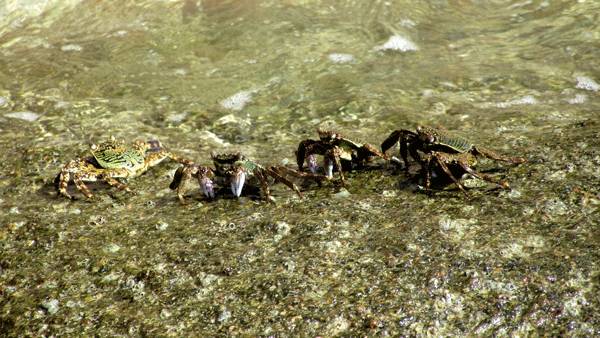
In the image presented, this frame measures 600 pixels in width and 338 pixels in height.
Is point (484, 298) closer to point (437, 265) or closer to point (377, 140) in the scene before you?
→ point (437, 265)

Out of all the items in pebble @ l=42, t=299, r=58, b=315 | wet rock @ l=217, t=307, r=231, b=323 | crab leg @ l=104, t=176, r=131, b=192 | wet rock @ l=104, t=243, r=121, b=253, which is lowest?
crab leg @ l=104, t=176, r=131, b=192

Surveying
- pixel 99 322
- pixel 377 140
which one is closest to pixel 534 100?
pixel 377 140

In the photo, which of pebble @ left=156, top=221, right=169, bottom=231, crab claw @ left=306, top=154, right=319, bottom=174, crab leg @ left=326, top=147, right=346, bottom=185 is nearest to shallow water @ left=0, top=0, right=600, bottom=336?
pebble @ left=156, top=221, right=169, bottom=231

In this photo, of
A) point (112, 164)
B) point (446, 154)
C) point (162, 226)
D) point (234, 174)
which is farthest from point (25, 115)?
point (446, 154)

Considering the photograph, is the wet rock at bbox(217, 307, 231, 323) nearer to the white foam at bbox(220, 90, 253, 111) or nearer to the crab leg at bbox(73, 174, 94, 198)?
the crab leg at bbox(73, 174, 94, 198)

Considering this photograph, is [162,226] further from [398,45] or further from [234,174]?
[398,45]
